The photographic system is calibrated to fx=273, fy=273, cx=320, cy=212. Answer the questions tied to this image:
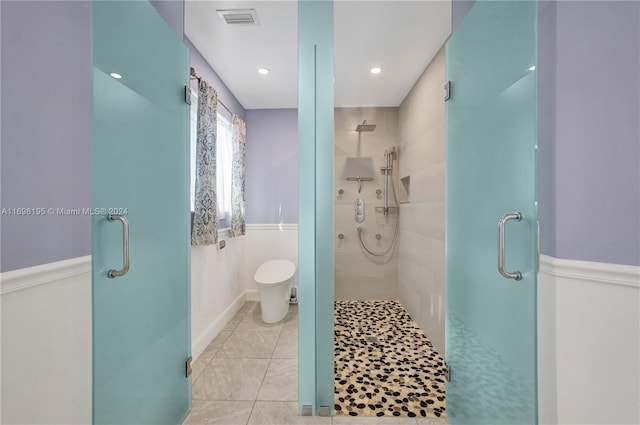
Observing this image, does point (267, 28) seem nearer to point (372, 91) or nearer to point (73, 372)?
point (372, 91)

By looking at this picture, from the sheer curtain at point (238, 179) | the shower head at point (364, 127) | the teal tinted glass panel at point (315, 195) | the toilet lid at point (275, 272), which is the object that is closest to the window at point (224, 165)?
the sheer curtain at point (238, 179)

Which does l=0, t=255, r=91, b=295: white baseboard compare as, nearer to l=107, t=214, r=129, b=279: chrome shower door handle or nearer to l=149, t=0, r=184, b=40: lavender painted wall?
l=107, t=214, r=129, b=279: chrome shower door handle

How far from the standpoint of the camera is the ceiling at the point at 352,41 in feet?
5.74

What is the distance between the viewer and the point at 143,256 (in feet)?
4.11

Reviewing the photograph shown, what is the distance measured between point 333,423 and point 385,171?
151 centimetres

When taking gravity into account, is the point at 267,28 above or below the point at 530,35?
above

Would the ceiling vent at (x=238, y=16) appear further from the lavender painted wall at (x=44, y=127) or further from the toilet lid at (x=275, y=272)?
the toilet lid at (x=275, y=272)

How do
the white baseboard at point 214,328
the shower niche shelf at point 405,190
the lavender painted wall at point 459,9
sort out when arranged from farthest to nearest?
1. the white baseboard at point 214,328
2. the shower niche shelf at point 405,190
3. the lavender painted wall at point 459,9

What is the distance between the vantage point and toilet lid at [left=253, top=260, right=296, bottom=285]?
8.46 ft

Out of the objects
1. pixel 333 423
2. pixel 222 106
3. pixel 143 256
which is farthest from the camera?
pixel 222 106

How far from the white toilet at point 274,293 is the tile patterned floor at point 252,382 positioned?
0.35 ft

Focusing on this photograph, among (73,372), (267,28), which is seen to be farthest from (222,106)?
(73,372)

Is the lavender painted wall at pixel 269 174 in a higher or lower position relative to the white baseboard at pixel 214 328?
higher

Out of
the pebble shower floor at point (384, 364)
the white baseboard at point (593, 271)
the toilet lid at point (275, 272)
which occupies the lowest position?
the pebble shower floor at point (384, 364)
